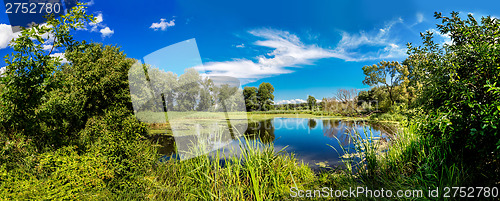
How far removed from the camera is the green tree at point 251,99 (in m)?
36.2

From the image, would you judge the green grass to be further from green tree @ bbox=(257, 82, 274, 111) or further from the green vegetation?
green tree @ bbox=(257, 82, 274, 111)

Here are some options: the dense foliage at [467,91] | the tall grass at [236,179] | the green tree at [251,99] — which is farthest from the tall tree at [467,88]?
the green tree at [251,99]

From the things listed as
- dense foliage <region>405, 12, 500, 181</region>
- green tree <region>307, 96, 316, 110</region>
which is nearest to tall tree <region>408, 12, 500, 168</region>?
dense foliage <region>405, 12, 500, 181</region>

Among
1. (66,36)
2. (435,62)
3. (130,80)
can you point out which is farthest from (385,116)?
(66,36)

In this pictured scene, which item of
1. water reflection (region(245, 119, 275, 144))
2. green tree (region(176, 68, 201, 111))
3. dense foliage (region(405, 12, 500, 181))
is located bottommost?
water reflection (region(245, 119, 275, 144))

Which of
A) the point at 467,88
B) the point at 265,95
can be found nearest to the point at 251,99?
the point at 265,95

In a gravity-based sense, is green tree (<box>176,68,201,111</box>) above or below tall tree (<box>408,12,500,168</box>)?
above

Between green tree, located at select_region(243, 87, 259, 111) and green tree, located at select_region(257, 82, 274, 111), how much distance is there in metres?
0.84

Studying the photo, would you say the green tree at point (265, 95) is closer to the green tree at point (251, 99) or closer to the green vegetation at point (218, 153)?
the green tree at point (251, 99)

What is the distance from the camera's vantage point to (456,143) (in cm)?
338

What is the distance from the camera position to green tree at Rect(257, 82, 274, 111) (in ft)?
122

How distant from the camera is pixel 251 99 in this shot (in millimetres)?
36188

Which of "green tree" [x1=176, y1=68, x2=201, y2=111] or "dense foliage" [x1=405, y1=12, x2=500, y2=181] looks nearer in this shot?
"dense foliage" [x1=405, y1=12, x2=500, y2=181]

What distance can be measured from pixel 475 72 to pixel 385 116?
16891 mm
